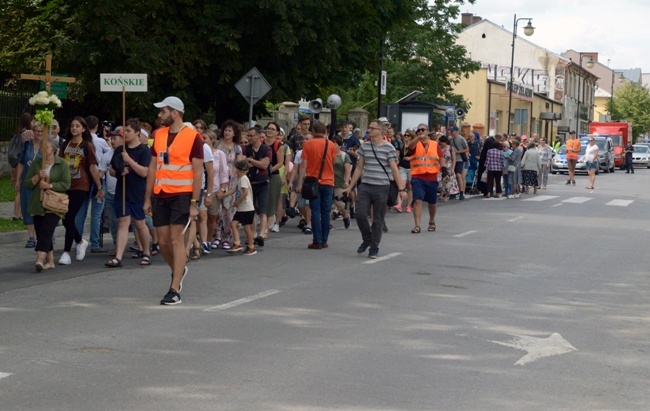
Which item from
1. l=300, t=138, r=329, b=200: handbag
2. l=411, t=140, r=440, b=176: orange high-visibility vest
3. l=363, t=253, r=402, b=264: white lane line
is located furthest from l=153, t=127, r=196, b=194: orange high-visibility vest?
l=411, t=140, r=440, b=176: orange high-visibility vest

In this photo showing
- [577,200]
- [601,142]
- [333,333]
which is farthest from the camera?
[601,142]

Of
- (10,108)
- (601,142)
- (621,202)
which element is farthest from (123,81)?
(601,142)

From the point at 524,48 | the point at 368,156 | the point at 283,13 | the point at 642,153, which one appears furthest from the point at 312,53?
the point at 524,48

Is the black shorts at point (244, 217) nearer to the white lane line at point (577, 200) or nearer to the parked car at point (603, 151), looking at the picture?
the white lane line at point (577, 200)

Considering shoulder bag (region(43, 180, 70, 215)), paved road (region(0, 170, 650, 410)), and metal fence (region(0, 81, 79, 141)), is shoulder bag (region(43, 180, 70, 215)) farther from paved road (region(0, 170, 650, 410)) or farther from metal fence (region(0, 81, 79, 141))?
metal fence (region(0, 81, 79, 141))

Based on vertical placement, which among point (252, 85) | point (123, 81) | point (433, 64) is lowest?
point (123, 81)

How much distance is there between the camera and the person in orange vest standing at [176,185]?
9812 mm

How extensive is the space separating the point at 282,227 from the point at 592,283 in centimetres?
743

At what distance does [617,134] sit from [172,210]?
6077 cm

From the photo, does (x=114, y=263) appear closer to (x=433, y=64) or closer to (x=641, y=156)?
(x=433, y=64)

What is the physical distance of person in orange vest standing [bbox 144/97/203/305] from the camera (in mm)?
9812

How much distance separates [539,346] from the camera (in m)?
8.20

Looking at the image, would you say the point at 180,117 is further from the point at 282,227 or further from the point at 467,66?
the point at 467,66

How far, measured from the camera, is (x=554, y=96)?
9988 centimetres
